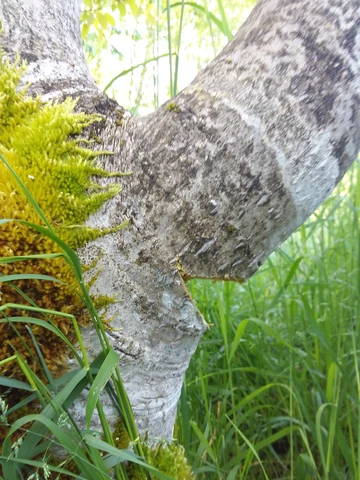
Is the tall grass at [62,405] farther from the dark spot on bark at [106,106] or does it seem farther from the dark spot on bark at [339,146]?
the dark spot on bark at [339,146]

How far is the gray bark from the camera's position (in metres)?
0.98

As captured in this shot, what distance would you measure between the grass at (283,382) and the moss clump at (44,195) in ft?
1.94

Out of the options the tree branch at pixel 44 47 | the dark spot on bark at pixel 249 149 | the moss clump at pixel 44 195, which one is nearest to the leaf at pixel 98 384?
the moss clump at pixel 44 195

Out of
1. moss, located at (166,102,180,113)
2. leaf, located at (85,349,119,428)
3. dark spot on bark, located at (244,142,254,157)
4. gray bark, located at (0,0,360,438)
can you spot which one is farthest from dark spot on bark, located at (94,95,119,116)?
leaf, located at (85,349,119,428)

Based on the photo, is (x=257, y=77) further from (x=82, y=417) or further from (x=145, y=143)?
(x=82, y=417)

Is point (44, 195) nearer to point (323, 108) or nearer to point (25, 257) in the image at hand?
point (25, 257)

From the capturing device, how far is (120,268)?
3.16ft

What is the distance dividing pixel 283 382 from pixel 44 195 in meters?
1.17

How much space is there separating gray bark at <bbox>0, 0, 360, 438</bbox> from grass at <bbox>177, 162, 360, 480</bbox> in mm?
408

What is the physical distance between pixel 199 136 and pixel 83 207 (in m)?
0.28

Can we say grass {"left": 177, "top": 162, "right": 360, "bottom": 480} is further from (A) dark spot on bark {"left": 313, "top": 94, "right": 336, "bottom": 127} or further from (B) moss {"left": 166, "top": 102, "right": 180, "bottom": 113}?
(B) moss {"left": 166, "top": 102, "right": 180, "bottom": 113}

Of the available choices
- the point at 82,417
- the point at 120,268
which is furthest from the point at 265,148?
the point at 82,417

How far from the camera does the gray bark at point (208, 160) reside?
0.98 m

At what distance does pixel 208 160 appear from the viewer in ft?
3.21
